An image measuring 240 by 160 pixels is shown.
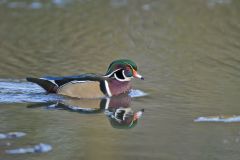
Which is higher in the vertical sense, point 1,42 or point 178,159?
point 1,42

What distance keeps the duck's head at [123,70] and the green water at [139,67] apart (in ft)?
0.99

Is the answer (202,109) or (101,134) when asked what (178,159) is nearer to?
(101,134)

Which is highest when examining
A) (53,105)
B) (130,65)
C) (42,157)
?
(130,65)

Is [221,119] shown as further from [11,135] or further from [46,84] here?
[46,84]

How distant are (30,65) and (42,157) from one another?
5.67m

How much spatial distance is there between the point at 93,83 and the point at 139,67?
6.13ft

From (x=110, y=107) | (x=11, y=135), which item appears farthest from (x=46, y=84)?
(x=11, y=135)

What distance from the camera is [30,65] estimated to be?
14.3m

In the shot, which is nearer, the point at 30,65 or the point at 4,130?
the point at 4,130

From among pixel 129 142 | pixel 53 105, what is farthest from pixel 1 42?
pixel 129 142

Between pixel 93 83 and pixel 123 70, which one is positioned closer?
pixel 93 83

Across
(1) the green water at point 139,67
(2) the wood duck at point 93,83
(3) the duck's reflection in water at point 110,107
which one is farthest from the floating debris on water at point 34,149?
(2) the wood duck at point 93,83

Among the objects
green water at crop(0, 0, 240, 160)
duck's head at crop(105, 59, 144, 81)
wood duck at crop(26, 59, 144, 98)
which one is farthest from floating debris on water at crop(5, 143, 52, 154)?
duck's head at crop(105, 59, 144, 81)

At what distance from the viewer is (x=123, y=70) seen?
13039 mm
